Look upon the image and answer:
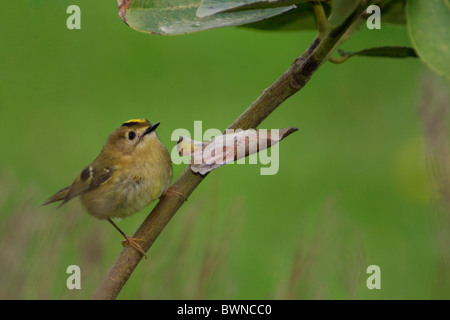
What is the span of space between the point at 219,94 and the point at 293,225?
3.82 ft

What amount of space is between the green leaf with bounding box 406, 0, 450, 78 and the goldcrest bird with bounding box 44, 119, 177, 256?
27.9 inches

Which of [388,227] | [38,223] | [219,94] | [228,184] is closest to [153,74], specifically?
[219,94]

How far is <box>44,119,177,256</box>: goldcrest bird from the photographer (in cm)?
147

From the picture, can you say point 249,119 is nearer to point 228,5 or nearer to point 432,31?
point 228,5

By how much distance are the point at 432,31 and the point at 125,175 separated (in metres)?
0.99

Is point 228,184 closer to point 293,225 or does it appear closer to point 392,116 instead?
point 293,225

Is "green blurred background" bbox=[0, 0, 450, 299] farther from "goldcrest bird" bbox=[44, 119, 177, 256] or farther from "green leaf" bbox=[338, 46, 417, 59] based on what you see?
"green leaf" bbox=[338, 46, 417, 59]

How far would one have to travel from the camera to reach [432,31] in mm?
787

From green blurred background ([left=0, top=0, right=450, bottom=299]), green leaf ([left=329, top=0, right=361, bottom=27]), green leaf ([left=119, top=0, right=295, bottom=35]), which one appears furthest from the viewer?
green blurred background ([left=0, top=0, right=450, bottom=299])

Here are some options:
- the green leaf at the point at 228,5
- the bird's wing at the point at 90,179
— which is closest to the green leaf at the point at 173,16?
the green leaf at the point at 228,5

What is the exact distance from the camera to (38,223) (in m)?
1.50

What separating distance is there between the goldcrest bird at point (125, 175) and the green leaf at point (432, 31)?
709mm

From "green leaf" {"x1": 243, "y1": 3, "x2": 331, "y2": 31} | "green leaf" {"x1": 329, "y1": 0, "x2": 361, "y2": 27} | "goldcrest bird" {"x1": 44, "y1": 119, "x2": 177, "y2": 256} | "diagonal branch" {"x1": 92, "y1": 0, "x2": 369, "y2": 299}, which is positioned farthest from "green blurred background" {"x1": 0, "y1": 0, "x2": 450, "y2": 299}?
"green leaf" {"x1": 329, "y1": 0, "x2": 361, "y2": 27}
